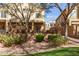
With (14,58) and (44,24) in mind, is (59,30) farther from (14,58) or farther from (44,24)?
(14,58)

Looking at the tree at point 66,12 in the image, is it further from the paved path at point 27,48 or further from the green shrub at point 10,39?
the green shrub at point 10,39

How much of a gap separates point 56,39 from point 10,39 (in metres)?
0.64

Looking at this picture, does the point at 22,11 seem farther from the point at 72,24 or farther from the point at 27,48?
the point at 72,24

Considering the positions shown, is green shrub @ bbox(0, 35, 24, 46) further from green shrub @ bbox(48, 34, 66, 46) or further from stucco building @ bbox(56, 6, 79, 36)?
stucco building @ bbox(56, 6, 79, 36)

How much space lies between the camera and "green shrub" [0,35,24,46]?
14.1 ft

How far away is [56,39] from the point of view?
4.30m

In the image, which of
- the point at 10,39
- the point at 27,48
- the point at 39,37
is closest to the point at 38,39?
the point at 39,37

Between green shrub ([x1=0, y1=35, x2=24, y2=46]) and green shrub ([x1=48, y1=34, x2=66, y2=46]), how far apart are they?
0.41 m

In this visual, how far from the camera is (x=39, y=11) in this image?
14.2ft

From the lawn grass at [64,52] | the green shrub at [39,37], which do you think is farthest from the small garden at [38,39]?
the lawn grass at [64,52]

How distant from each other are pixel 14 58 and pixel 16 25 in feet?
1.51

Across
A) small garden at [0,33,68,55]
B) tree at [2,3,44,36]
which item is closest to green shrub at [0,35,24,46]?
small garden at [0,33,68,55]

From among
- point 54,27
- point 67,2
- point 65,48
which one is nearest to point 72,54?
point 65,48

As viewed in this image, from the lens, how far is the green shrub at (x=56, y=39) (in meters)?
4.29
